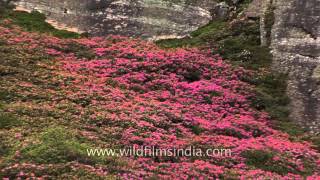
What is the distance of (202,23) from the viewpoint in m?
35.2

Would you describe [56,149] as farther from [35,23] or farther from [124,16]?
[124,16]

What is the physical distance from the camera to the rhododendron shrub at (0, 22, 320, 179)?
16391mm

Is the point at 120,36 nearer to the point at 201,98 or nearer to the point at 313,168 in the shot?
the point at 201,98

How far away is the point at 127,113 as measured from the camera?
20578mm

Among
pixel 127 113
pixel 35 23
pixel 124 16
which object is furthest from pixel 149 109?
pixel 35 23

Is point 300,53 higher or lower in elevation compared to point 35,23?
lower

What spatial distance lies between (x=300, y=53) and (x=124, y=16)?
13959 millimetres

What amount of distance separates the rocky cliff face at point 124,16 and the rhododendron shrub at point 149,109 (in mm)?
2061

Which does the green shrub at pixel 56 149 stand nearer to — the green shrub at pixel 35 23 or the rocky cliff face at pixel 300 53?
the rocky cliff face at pixel 300 53

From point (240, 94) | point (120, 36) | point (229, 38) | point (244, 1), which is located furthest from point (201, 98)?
point (244, 1)

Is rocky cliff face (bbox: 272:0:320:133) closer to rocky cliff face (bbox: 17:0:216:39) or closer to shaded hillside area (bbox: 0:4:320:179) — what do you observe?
shaded hillside area (bbox: 0:4:320:179)

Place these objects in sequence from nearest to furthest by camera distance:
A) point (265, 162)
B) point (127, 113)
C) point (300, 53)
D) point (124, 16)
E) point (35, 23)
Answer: point (265, 162) < point (127, 113) < point (300, 53) < point (35, 23) < point (124, 16)

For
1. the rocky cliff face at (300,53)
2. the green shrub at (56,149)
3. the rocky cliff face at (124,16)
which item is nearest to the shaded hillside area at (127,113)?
the green shrub at (56,149)

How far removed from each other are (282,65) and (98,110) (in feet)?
41.9
